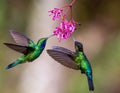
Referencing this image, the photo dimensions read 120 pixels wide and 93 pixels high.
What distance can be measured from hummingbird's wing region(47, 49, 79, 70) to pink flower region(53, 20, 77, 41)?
0.29 ft

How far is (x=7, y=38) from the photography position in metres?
6.30

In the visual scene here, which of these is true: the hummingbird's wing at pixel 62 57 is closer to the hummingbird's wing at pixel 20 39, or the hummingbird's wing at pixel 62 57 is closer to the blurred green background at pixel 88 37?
the hummingbird's wing at pixel 20 39

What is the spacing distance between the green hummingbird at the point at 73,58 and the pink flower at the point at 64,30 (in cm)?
7

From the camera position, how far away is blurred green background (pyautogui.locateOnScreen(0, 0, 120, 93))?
237 inches

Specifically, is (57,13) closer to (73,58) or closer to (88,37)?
(73,58)

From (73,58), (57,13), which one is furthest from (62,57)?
(57,13)

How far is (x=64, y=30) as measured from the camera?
157 cm

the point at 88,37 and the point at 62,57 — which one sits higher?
the point at 62,57

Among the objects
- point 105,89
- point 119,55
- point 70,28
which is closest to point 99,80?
point 105,89

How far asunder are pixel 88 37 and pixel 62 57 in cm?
541

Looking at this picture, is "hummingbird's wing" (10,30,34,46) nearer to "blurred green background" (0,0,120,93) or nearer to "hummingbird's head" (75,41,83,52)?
"hummingbird's head" (75,41,83,52)

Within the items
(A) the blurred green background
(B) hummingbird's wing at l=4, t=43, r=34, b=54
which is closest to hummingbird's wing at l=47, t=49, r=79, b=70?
(B) hummingbird's wing at l=4, t=43, r=34, b=54

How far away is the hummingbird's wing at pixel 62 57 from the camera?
1.39 metres

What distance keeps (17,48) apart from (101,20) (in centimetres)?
542
